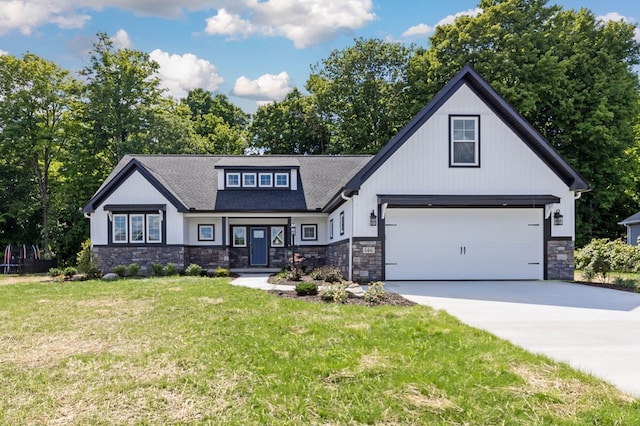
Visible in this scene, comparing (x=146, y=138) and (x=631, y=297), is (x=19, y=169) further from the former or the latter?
(x=631, y=297)

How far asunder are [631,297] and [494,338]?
667 centimetres

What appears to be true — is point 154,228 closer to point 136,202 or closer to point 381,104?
point 136,202

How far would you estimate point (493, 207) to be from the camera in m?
15.3

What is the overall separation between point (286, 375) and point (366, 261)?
9.89 meters

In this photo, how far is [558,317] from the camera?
837cm

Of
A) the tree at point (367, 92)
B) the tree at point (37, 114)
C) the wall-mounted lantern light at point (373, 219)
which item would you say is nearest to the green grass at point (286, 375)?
the wall-mounted lantern light at point (373, 219)

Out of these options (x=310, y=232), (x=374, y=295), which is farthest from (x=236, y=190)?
(x=374, y=295)

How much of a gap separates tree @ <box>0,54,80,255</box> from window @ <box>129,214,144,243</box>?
1061cm

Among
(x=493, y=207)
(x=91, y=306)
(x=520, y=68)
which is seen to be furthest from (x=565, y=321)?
(x=520, y=68)

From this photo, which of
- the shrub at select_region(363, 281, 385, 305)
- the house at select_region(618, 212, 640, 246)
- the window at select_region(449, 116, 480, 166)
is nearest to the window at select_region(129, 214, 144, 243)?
the window at select_region(449, 116, 480, 166)

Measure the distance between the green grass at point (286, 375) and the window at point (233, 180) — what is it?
47.6ft

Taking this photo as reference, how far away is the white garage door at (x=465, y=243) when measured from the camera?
1505 centimetres

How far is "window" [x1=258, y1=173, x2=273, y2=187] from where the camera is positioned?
74.7 ft

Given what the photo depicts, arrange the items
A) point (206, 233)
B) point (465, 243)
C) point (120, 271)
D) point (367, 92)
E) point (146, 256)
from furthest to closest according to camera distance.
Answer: point (367, 92), point (206, 233), point (146, 256), point (120, 271), point (465, 243)
